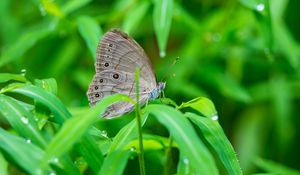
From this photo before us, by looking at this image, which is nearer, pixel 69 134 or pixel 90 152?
pixel 69 134

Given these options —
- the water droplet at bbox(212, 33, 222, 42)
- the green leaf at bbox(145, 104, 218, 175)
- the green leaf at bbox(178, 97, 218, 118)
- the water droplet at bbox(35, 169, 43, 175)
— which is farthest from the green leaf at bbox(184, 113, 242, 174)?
the water droplet at bbox(212, 33, 222, 42)

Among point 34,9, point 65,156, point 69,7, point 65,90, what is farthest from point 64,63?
point 65,156

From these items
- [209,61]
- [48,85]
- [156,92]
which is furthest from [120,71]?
[209,61]

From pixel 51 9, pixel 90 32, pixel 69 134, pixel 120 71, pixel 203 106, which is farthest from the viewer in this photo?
pixel 51 9

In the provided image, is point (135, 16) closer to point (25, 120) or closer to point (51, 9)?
point (51, 9)

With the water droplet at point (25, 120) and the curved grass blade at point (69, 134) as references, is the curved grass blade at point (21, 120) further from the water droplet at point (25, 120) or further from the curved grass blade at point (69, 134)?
the curved grass blade at point (69, 134)

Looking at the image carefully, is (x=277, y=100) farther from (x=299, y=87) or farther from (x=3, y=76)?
(x=3, y=76)
